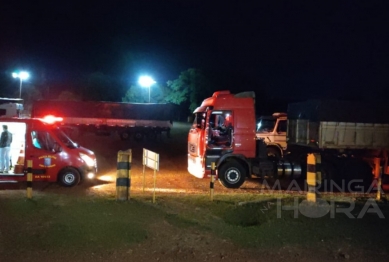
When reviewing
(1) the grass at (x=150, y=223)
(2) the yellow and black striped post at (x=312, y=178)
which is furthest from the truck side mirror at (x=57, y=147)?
(2) the yellow and black striped post at (x=312, y=178)

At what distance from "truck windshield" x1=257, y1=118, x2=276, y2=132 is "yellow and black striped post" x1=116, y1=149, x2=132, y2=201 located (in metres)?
12.4

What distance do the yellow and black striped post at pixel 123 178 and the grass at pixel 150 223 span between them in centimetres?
21

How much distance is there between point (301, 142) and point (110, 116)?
97.1 feet

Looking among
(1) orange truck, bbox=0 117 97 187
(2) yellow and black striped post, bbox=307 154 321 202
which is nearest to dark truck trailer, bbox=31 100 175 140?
(1) orange truck, bbox=0 117 97 187

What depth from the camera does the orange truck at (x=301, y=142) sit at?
598 inches

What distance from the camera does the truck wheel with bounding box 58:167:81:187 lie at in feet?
47.3

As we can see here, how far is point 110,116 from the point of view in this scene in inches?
1770

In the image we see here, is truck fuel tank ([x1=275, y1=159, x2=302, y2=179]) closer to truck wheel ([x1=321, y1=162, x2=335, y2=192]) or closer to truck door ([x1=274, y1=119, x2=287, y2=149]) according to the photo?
truck wheel ([x1=321, y1=162, x2=335, y2=192])

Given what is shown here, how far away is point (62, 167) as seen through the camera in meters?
14.4

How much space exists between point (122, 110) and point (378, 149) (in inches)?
1243

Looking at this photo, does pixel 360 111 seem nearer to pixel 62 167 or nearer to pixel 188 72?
pixel 62 167

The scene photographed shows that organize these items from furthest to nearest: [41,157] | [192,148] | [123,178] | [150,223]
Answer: [192,148]
[41,157]
[123,178]
[150,223]

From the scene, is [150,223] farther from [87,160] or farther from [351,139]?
[351,139]

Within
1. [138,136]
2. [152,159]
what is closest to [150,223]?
[152,159]
